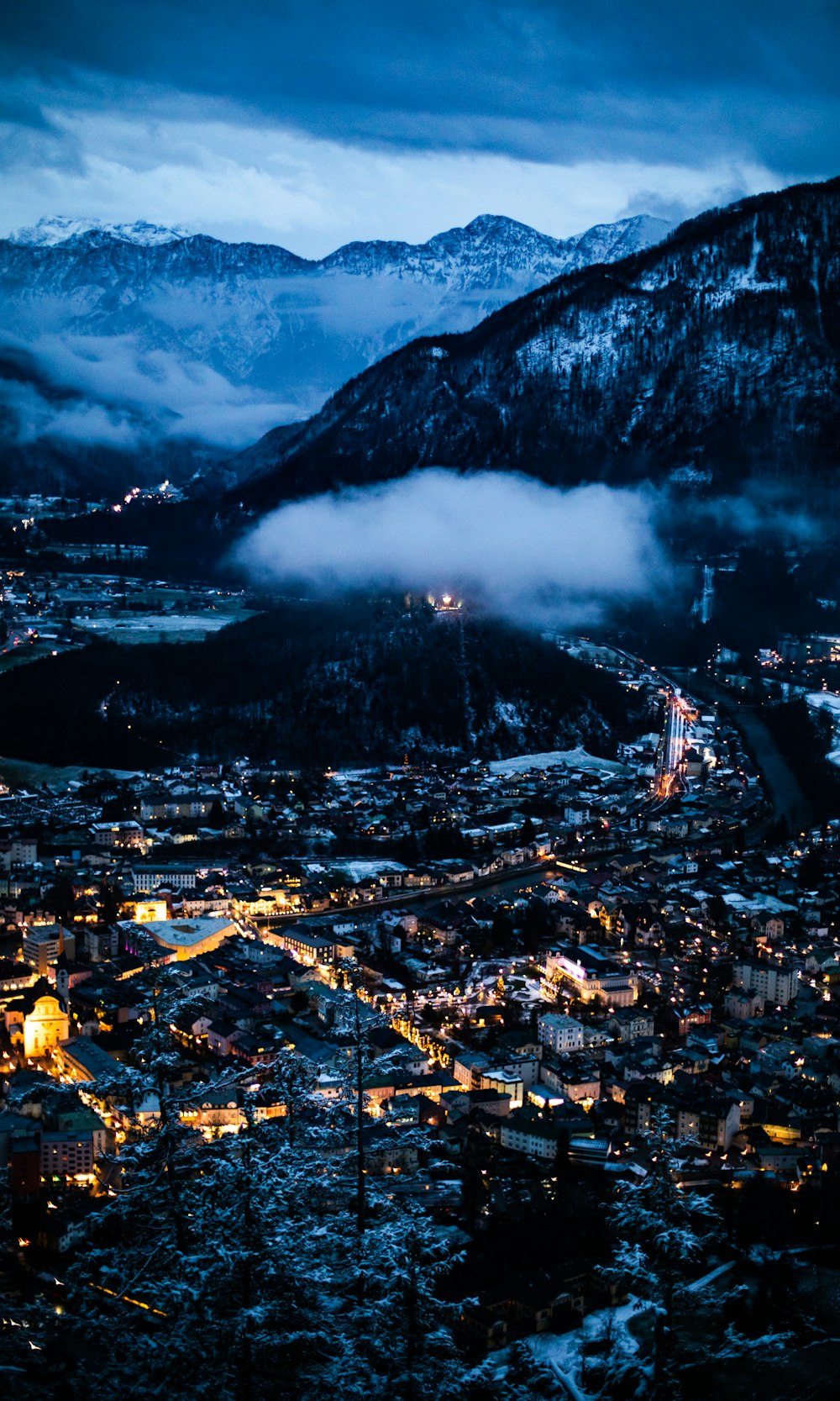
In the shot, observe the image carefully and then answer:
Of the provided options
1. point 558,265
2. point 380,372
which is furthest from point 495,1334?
point 558,265

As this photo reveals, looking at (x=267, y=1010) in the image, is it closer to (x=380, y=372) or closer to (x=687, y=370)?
(x=687, y=370)

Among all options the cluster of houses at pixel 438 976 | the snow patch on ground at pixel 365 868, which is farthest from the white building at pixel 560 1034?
the snow patch on ground at pixel 365 868

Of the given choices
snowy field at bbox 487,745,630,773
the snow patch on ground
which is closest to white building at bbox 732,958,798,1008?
the snow patch on ground

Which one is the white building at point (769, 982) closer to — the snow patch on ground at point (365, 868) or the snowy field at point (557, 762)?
the snow patch on ground at point (365, 868)

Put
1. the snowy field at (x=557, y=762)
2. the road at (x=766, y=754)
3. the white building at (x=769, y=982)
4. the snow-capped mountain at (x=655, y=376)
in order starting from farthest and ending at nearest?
1. the snow-capped mountain at (x=655, y=376)
2. the snowy field at (x=557, y=762)
3. the road at (x=766, y=754)
4. the white building at (x=769, y=982)

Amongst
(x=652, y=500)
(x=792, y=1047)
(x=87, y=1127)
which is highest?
(x=652, y=500)

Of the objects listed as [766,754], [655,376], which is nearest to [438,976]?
[766,754]

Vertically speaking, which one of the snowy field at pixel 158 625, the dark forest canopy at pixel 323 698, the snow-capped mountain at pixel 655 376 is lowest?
the dark forest canopy at pixel 323 698

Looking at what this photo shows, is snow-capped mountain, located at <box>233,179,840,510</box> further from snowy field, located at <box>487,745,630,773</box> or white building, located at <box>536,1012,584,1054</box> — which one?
white building, located at <box>536,1012,584,1054</box>
